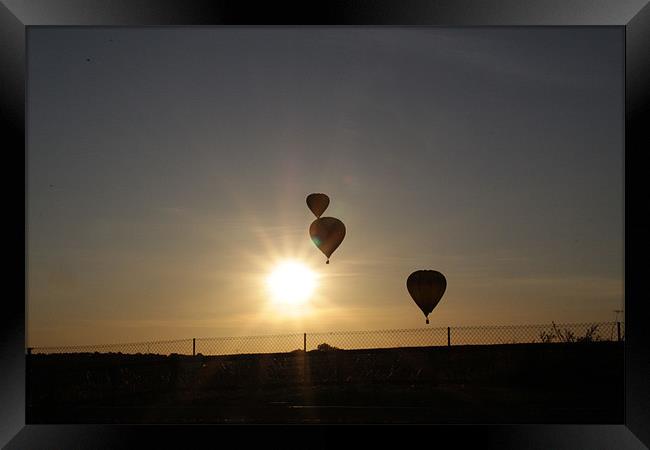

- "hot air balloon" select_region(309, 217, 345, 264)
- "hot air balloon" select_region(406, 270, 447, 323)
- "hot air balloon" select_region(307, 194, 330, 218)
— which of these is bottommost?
"hot air balloon" select_region(406, 270, 447, 323)

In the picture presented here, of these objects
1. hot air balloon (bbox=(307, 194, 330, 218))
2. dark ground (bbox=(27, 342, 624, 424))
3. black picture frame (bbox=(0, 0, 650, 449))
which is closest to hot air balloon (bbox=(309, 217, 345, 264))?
hot air balloon (bbox=(307, 194, 330, 218))

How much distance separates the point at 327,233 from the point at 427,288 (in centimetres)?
369

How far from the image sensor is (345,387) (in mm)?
16266

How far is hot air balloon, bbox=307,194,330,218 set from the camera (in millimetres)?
27641

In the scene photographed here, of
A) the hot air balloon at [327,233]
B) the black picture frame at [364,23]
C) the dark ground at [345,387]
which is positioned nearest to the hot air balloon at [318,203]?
the hot air balloon at [327,233]

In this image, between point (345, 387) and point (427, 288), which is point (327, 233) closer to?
point (427, 288)

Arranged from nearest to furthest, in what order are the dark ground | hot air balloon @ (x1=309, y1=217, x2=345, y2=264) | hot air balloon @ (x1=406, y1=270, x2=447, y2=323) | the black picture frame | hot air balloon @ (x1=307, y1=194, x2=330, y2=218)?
the black picture frame < the dark ground < hot air balloon @ (x1=406, y1=270, x2=447, y2=323) < hot air balloon @ (x1=309, y1=217, x2=345, y2=264) < hot air balloon @ (x1=307, y1=194, x2=330, y2=218)

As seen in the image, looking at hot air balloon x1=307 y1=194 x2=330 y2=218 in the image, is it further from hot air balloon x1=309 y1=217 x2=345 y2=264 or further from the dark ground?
the dark ground

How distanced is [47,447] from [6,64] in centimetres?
265

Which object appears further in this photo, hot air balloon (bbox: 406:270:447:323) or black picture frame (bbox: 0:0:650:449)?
hot air balloon (bbox: 406:270:447:323)

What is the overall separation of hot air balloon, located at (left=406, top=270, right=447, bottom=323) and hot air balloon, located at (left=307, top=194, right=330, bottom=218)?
3.70 metres

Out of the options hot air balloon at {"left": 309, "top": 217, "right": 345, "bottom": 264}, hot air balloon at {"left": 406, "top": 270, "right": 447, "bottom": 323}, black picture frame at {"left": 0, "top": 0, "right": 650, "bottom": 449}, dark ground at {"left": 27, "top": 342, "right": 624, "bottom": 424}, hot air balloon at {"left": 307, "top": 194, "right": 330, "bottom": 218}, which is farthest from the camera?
hot air balloon at {"left": 307, "top": 194, "right": 330, "bottom": 218}

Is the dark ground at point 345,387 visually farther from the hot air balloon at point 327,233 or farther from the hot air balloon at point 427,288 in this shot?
the hot air balloon at point 327,233

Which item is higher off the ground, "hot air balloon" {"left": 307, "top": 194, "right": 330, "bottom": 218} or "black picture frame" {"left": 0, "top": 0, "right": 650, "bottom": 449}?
"hot air balloon" {"left": 307, "top": 194, "right": 330, "bottom": 218}
